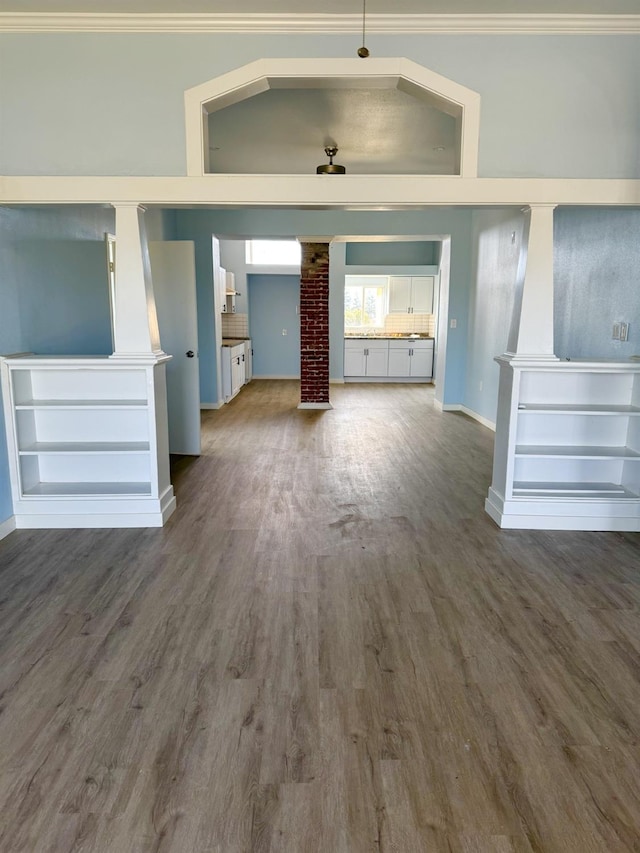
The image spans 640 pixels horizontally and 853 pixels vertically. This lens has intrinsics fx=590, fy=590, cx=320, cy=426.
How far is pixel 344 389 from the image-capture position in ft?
35.1

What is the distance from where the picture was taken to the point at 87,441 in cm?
419

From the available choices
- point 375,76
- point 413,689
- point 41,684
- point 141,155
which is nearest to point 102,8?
point 141,155

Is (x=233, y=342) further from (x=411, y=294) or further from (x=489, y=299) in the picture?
(x=489, y=299)

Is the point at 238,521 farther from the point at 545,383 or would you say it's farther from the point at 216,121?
the point at 216,121

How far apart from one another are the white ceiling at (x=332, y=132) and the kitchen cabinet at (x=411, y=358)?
4238mm

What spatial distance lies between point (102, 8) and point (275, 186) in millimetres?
1352

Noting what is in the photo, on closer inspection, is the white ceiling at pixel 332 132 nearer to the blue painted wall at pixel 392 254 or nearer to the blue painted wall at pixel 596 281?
the blue painted wall at pixel 596 281

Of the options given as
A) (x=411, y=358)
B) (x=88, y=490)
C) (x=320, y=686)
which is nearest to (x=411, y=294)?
(x=411, y=358)

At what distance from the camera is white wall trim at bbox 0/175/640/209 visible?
3.60 metres

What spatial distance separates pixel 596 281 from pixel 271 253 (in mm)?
8149

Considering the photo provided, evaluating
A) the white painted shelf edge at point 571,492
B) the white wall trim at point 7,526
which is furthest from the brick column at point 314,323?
the white wall trim at point 7,526

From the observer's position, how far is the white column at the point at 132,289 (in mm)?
3748

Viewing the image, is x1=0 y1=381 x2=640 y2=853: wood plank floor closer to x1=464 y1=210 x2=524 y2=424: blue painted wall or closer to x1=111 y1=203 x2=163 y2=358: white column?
x1=111 y1=203 x2=163 y2=358: white column

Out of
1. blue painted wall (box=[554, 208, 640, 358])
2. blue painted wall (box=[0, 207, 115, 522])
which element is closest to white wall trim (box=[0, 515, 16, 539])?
blue painted wall (box=[0, 207, 115, 522])
